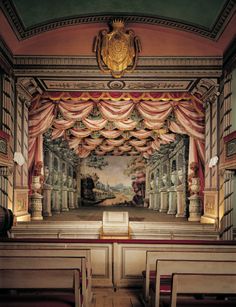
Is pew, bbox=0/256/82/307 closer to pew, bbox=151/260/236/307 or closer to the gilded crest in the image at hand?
pew, bbox=151/260/236/307

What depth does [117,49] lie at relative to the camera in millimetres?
8430

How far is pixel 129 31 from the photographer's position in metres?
8.51

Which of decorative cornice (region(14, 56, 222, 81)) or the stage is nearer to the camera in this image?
the stage

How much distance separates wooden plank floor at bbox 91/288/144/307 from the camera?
5.14 m

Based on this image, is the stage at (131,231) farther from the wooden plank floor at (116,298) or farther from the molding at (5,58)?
the molding at (5,58)

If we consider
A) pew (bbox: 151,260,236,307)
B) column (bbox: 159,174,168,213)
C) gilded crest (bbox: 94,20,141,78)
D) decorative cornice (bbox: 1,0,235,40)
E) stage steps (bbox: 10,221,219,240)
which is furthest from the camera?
column (bbox: 159,174,168,213)

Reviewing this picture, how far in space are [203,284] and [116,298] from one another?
2.44 meters

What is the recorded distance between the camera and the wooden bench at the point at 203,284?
3.30 m

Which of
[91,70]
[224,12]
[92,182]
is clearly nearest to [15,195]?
[91,70]

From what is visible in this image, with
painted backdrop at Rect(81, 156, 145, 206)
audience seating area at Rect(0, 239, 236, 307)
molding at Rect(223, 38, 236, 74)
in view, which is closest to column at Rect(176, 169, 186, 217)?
molding at Rect(223, 38, 236, 74)

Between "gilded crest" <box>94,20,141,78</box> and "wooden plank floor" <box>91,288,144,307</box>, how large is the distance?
16.6ft

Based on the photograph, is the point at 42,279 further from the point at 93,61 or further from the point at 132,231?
the point at 93,61

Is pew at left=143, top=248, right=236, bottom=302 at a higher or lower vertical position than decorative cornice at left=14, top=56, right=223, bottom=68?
lower

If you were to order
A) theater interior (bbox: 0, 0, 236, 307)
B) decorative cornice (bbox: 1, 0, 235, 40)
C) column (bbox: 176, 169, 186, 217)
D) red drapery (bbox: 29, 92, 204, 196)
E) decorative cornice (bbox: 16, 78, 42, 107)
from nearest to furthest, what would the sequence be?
theater interior (bbox: 0, 0, 236, 307), decorative cornice (bbox: 1, 0, 235, 40), decorative cornice (bbox: 16, 78, 42, 107), red drapery (bbox: 29, 92, 204, 196), column (bbox: 176, 169, 186, 217)
